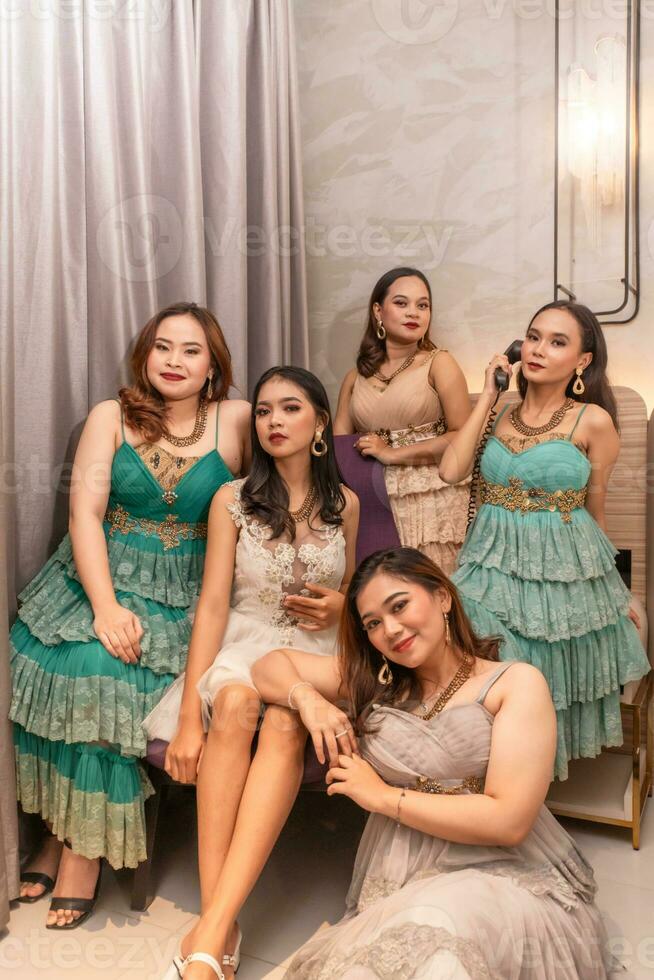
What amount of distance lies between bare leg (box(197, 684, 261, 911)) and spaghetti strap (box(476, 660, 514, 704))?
1.55 feet

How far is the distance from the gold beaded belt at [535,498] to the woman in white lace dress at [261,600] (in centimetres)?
38

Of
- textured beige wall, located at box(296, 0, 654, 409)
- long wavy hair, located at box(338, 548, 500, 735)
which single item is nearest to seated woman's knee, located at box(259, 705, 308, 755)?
long wavy hair, located at box(338, 548, 500, 735)

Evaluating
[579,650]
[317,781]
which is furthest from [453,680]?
[579,650]

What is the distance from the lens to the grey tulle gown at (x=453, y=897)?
1330 mm

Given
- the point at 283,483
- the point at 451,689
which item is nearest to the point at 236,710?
the point at 451,689

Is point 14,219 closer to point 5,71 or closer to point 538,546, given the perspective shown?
point 5,71

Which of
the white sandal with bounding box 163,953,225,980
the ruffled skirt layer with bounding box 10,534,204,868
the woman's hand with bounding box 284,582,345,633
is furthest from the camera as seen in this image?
the woman's hand with bounding box 284,582,345,633

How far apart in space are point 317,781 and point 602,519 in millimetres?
987

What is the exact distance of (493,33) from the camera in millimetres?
2879

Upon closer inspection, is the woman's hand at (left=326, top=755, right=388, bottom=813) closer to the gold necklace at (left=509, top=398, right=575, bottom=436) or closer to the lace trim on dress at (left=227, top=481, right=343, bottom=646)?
the lace trim on dress at (left=227, top=481, right=343, bottom=646)

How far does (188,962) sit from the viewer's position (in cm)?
157

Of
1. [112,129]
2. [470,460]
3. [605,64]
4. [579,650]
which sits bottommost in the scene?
[579,650]

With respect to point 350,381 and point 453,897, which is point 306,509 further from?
point 453,897

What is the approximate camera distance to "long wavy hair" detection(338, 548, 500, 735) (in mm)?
1670
